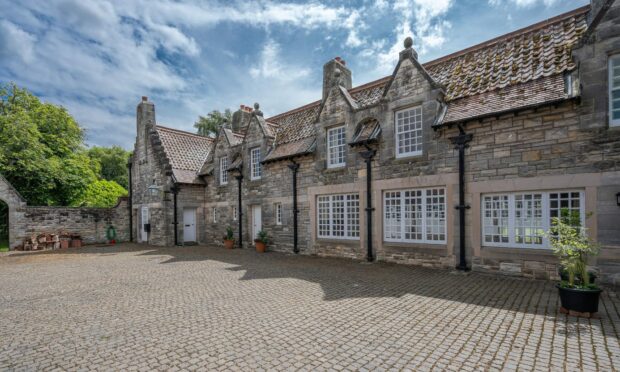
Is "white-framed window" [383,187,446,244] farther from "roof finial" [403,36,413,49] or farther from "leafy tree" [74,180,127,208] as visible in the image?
"leafy tree" [74,180,127,208]

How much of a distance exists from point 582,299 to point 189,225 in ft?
67.1

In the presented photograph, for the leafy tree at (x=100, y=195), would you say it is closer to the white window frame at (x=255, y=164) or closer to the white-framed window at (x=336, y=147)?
the white window frame at (x=255, y=164)

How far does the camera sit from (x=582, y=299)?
5.77 m

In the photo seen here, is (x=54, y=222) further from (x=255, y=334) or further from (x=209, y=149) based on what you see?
(x=255, y=334)

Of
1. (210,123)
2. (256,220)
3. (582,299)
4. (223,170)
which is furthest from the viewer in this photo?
(210,123)

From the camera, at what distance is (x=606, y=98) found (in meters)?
7.97

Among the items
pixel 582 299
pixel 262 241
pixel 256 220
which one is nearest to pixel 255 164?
pixel 256 220

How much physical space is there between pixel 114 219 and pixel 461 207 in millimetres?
23688

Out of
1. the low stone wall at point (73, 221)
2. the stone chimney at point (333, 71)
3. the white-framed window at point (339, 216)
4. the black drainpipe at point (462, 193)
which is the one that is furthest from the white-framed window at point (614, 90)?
the low stone wall at point (73, 221)

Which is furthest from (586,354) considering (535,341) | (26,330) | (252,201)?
(252,201)

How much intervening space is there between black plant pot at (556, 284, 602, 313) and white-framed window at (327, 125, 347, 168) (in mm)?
9287

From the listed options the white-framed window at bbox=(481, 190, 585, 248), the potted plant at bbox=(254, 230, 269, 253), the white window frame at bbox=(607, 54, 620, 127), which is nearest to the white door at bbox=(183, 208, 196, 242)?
the potted plant at bbox=(254, 230, 269, 253)

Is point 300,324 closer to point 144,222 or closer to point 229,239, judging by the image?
point 229,239

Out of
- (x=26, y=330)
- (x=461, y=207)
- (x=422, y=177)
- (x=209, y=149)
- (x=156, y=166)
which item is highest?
(x=209, y=149)
